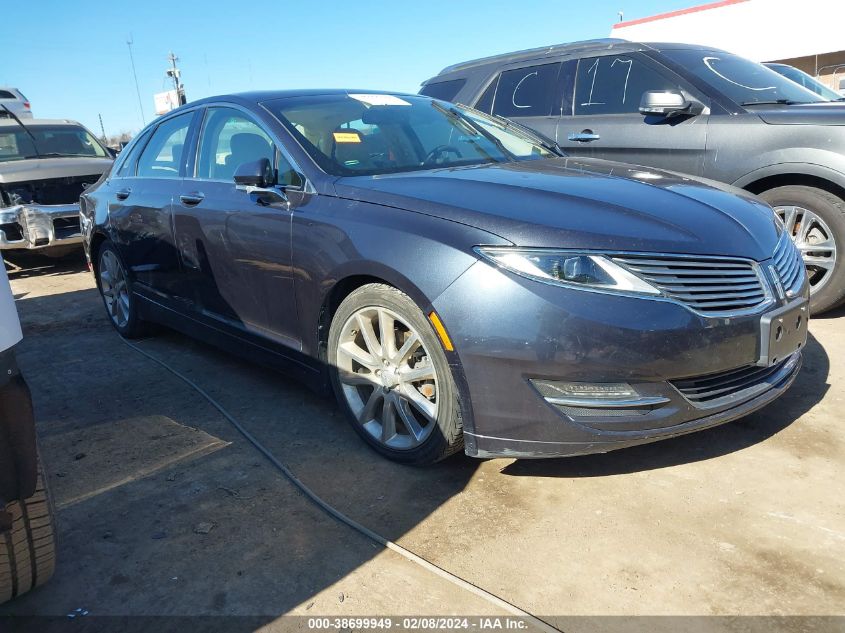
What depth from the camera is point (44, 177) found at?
7625 millimetres

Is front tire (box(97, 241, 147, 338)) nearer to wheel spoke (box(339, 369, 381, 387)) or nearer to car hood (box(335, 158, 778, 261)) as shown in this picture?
wheel spoke (box(339, 369, 381, 387))

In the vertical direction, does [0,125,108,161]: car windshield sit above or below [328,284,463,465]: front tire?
above

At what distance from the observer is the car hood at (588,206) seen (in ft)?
7.69

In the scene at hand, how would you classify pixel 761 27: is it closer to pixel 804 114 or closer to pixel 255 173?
pixel 804 114

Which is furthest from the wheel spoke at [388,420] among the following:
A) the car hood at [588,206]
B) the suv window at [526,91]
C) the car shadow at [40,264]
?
the car shadow at [40,264]

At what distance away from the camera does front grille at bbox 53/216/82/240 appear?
731 cm

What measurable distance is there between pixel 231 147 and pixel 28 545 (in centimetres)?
227

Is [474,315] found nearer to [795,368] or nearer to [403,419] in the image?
[403,419]

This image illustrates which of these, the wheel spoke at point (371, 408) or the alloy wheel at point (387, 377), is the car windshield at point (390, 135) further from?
the wheel spoke at point (371, 408)

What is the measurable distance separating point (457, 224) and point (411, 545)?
1139 millimetres

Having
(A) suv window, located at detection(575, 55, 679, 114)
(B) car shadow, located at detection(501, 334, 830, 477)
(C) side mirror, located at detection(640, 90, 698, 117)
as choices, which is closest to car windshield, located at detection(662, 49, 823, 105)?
(A) suv window, located at detection(575, 55, 679, 114)

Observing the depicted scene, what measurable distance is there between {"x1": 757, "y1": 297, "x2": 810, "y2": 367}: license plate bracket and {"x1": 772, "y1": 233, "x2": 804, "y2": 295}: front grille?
0.07 metres

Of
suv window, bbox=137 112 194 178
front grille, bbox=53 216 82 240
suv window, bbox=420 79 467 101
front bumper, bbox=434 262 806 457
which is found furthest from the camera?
front grille, bbox=53 216 82 240

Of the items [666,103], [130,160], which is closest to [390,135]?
[666,103]
